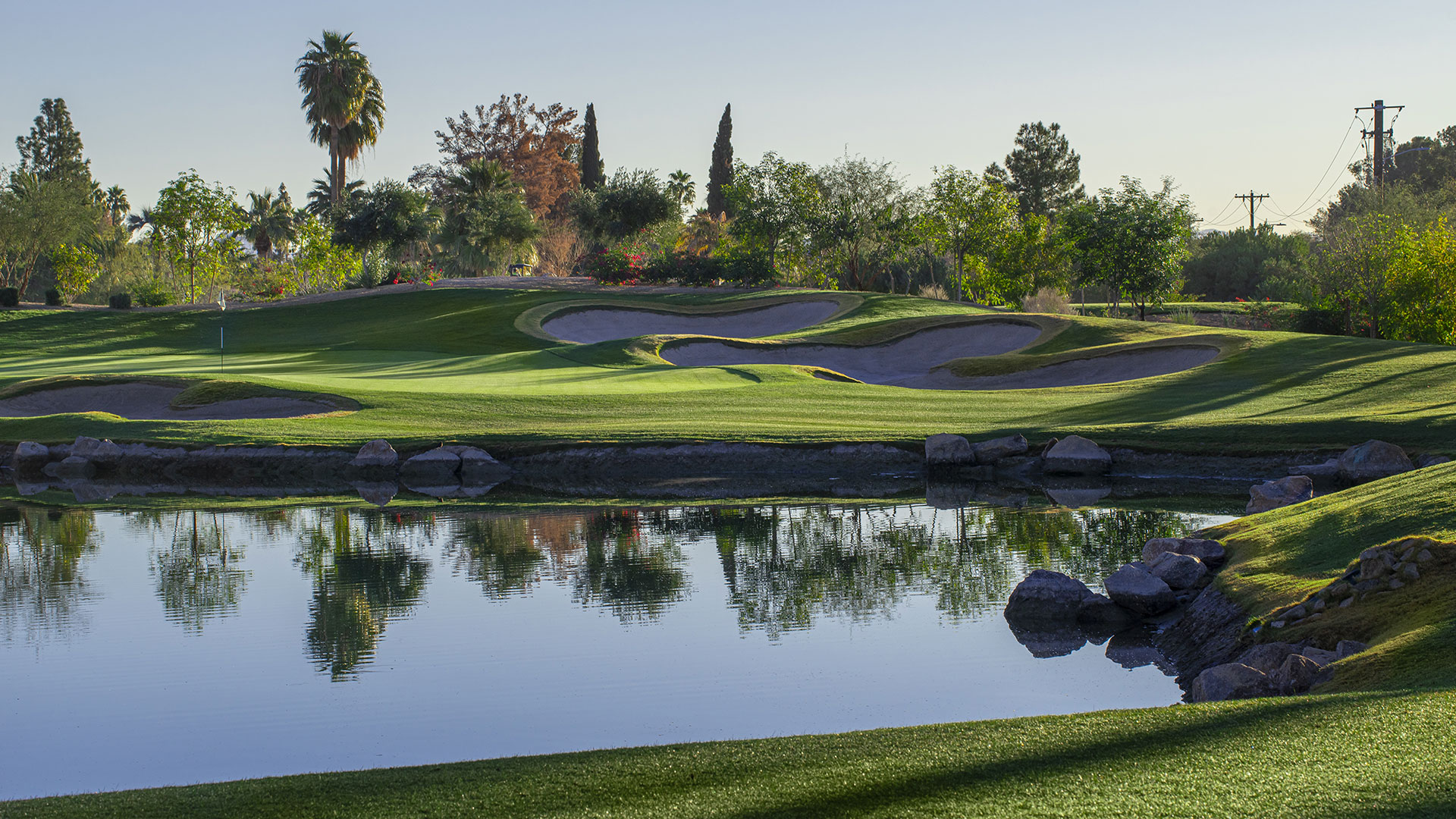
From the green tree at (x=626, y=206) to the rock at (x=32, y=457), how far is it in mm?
38348

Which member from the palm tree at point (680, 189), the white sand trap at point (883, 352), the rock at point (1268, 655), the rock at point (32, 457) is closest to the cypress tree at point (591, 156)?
the palm tree at point (680, 189)

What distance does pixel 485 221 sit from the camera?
192ft

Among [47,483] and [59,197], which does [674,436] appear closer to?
[47,483]

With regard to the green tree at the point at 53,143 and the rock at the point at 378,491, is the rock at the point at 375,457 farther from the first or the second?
the green tree at the point at 53,143

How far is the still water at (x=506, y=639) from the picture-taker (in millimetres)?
7223

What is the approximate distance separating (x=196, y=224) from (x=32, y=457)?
35.3 m

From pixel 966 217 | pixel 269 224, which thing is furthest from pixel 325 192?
pixel 966 217

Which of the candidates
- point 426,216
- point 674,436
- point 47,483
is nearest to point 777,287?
point 426,216

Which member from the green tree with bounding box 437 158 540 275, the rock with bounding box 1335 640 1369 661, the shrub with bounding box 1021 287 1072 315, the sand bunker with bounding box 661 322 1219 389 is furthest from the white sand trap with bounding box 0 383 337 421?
the shrub with bounding box 1021 287 1072 315

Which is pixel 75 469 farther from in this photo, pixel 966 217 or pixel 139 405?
pixel 966 217

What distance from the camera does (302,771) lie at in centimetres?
654

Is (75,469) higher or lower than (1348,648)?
lower

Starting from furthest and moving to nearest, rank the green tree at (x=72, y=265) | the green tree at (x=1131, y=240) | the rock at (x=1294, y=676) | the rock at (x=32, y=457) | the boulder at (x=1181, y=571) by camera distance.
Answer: the green tree at (x=72, y=265) → the green tree at (x=1131, y=240) → the rock at (x=32, y=457) → the boulder at (x=1181, y=571) → the rock at (x=1294, y=676)

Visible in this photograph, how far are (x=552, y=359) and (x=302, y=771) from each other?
26967 millimetres
